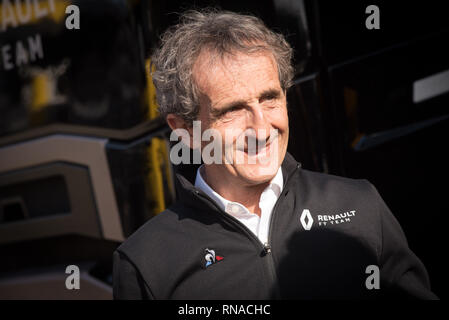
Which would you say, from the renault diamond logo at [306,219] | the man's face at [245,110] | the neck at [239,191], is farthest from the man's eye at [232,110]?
the renault diamond logo at [306,219]

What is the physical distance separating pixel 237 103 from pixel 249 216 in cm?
41

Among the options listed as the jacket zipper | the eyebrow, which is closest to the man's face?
the eyebrow

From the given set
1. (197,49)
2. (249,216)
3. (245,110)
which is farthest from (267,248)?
(197,49)

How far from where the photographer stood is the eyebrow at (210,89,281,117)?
1.32 m

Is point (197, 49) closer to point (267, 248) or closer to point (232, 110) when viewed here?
point (232, 110)

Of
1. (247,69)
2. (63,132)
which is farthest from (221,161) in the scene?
(63,132)

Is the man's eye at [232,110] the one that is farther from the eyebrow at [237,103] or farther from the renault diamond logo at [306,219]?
the renault diamond logo at [306,219]

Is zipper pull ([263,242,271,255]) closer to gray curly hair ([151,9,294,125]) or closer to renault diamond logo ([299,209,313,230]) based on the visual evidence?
renault diamond logo ([299,209,313,230])

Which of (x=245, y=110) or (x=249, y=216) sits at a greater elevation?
(x=245, y=110)

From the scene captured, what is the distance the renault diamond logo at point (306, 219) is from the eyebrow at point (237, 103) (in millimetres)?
431

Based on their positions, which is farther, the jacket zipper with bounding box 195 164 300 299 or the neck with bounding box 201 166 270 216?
the neck with bounding box 201 166 270 216

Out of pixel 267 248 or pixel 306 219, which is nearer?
pixel 267 248

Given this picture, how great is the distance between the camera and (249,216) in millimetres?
1434

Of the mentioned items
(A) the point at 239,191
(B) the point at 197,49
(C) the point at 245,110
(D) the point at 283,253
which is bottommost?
(D) the point at 283,253
